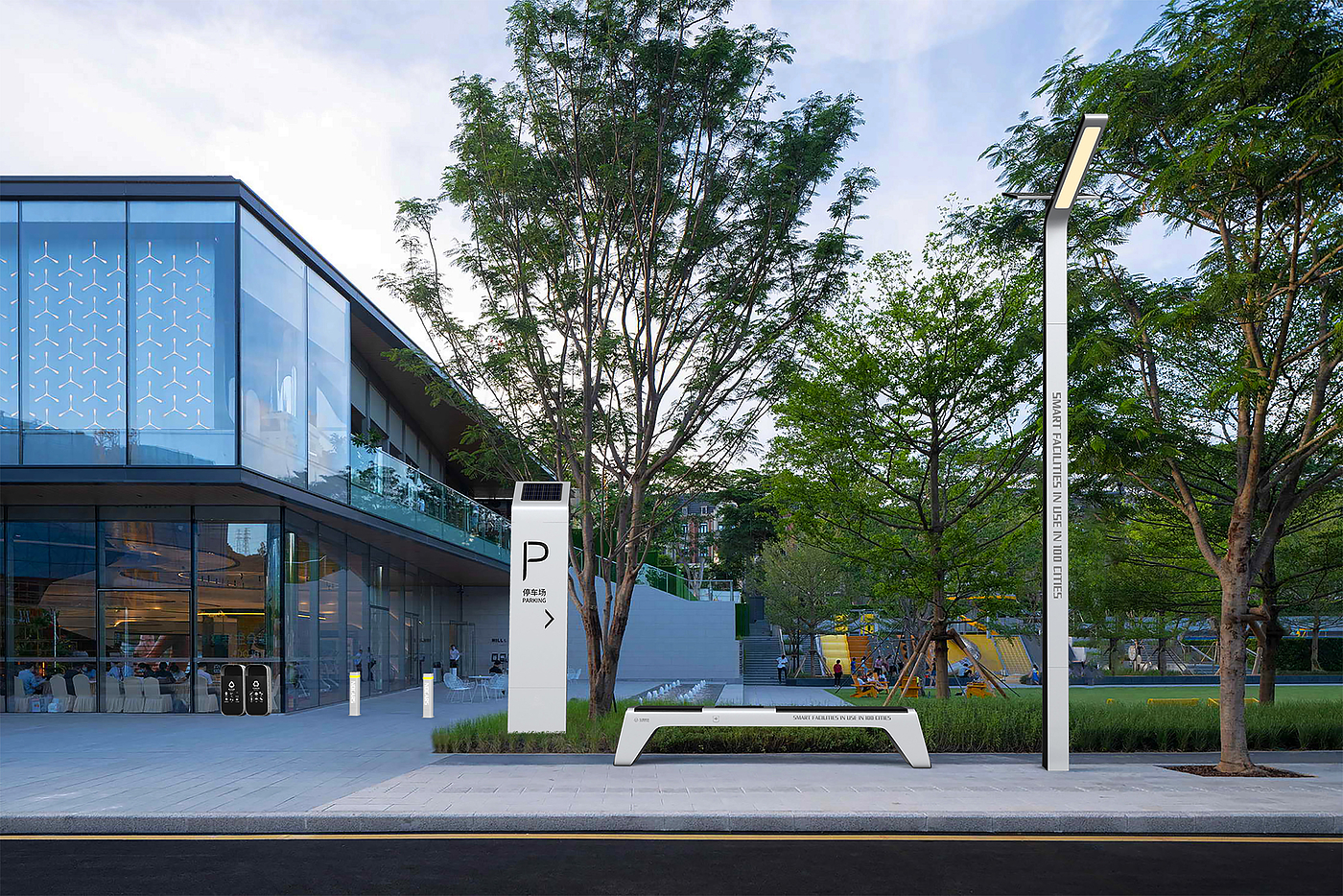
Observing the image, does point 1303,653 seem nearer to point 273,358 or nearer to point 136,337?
point 273,358

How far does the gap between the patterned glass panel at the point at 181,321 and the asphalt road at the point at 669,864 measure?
11.1m

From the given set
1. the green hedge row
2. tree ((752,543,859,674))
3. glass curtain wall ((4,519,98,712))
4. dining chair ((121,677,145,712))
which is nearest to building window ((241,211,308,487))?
glass curtain wall ((4,519,98,712))

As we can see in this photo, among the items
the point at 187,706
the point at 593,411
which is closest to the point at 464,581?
the point at 187,706

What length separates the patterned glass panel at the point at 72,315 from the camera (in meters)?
19.0

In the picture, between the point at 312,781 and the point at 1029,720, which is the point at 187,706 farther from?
the point at 1029,720

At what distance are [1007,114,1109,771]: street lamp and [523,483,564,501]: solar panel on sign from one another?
6210mm

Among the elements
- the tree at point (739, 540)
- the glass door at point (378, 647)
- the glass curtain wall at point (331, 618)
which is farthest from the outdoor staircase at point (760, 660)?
the glass curtain wall at point (331, 618)

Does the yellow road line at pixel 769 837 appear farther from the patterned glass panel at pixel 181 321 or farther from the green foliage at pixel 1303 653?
the green foliage at pixel 1303 653

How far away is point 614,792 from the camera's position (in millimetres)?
10539

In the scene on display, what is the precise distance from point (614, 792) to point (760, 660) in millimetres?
34035

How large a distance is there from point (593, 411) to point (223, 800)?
28.5 feet

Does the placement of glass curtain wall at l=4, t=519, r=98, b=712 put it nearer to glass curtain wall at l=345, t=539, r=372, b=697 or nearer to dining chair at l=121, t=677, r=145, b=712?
dining chair at l=121, t=677, r=145, b=712

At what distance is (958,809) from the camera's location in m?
Result: 9.41

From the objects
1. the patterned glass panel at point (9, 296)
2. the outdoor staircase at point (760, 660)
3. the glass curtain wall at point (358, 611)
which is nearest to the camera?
the patterned glass panel at point (9, 296)
